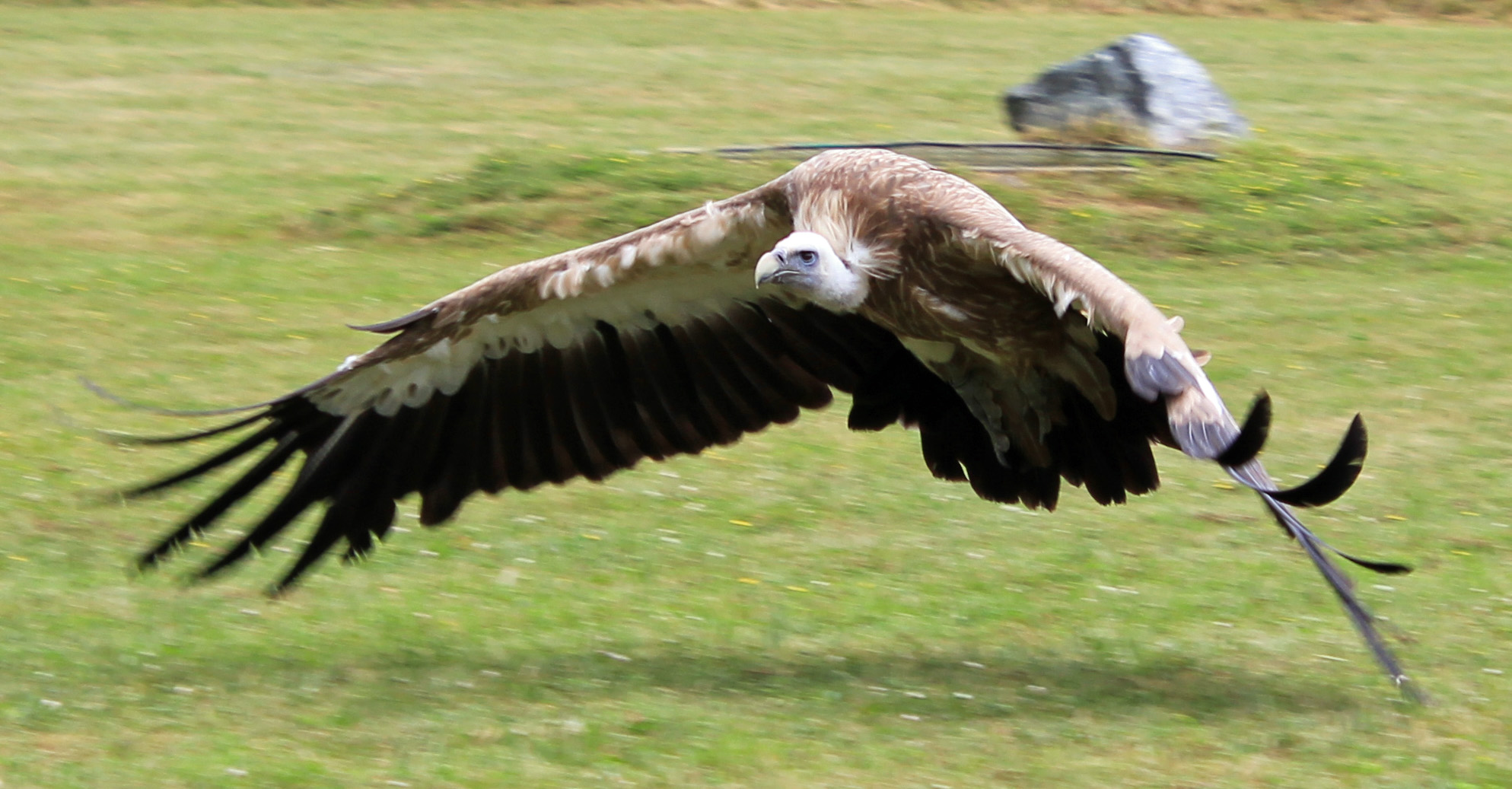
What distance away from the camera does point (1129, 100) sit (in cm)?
1473

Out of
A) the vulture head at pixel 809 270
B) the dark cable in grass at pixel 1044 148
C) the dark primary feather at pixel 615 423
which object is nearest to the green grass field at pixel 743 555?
the dark cable in grass at pixel 1044 148

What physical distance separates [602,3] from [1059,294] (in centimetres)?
2563

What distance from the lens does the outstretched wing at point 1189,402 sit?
4383mm

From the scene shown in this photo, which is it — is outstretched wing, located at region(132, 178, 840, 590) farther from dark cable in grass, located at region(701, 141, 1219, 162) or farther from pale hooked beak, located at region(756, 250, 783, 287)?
dark cable in grass, located at region(701, 141, 1219, 162)

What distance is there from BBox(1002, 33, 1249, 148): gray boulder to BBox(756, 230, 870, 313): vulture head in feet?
30.7

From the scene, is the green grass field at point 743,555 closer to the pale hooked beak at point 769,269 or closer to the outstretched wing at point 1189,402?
the outstretched wing at point 1189,402

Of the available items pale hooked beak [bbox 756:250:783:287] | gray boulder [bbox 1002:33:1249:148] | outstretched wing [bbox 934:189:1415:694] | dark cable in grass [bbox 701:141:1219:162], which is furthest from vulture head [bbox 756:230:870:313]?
gray boulder [bbox 1002:33:1249:148]

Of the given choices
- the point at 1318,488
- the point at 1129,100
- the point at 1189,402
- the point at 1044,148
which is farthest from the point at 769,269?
the point at 1129,100

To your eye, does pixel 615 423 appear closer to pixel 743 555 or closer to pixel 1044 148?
pixel 743 555

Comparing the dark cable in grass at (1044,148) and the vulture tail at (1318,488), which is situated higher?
the dark cable in grass at (1044,148)

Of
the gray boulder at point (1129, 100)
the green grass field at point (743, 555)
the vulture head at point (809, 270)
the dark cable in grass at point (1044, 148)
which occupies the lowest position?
the green grass field at point (743, 555)

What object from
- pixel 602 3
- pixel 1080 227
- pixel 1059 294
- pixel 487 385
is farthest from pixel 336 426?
pixel 602 3

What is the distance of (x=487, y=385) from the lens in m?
6.49

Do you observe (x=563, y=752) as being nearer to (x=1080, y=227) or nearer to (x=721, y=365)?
(x=721, y=365)
